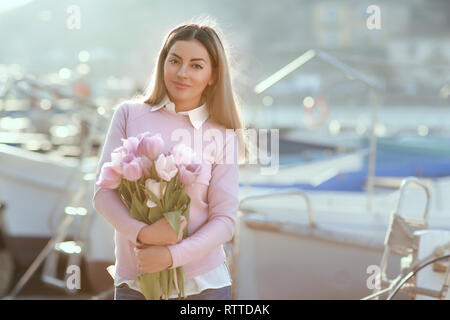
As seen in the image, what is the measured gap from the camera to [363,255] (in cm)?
412

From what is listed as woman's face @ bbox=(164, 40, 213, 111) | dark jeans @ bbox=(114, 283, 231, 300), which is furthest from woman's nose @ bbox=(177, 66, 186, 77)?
dark jeans @ bbox=(114, 283, 231, 300)

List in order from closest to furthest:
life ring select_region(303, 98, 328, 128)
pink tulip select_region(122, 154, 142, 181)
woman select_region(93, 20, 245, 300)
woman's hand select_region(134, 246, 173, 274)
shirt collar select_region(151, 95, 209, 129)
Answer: pink tulip select_region(122, 154, 142, 181) → woman's hand select_region(134, 246, 173, 274) → woman select_region(93, 20, 245, 300) → shirt collar select_region(151, 95, 209, 129) → life ring select_region(303, 98, 328, 128)

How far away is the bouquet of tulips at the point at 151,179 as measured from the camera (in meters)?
1.65

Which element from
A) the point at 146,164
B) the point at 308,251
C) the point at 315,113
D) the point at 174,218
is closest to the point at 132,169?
the point at 146,164

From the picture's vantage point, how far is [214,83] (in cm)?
203

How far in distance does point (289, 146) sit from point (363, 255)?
5.36m

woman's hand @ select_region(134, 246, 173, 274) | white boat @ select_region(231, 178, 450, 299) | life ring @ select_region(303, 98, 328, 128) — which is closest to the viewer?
woman's hand @ select_region(134, 246, 173, 274)

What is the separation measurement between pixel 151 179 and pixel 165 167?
5cm

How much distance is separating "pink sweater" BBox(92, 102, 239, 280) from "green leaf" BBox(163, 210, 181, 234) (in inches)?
3.0

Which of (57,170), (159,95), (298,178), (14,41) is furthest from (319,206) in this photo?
(14,41)

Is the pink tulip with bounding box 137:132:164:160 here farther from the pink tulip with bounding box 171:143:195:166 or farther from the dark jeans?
the dark jeans

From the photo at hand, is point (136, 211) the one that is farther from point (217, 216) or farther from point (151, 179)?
point (217, 216)

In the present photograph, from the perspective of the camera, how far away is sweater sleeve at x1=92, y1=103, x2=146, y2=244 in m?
1.75
